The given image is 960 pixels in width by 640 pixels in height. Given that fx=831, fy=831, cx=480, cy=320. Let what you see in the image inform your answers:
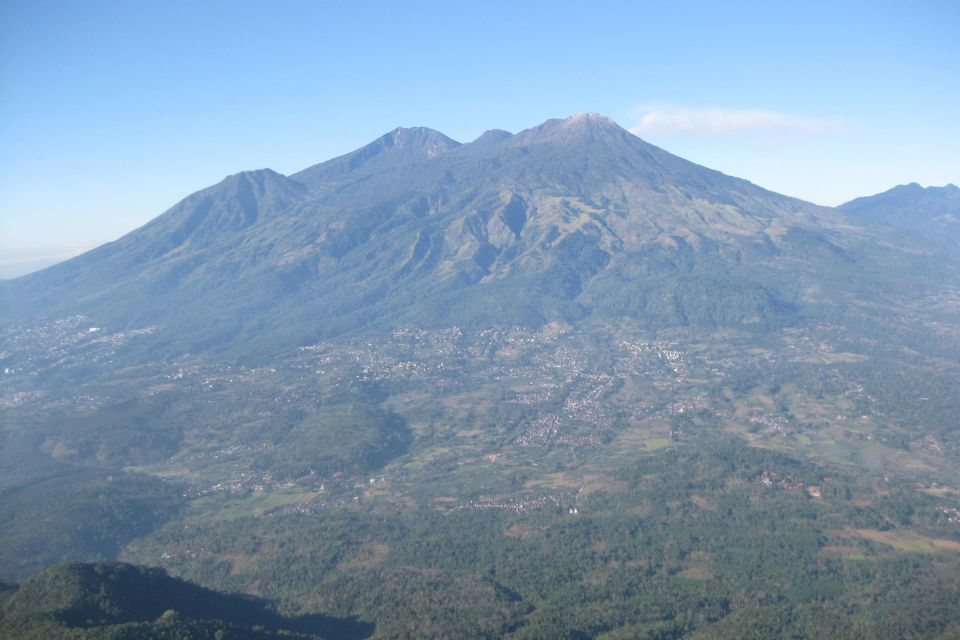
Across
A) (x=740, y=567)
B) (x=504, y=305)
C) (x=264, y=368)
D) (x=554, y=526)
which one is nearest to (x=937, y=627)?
(x=740, y=567)

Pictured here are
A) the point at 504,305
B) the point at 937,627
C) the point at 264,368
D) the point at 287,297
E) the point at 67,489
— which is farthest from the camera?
the point at 287,297

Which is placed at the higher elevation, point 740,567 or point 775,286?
point 775,286

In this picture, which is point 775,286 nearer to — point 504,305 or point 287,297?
point 504,305

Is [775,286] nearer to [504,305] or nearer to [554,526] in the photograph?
[504,305]

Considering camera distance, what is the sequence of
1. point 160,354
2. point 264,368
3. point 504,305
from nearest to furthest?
1. point 264,368
2. point 160,354
3. point 504,305

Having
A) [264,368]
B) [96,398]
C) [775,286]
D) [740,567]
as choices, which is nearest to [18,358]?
[96,398]

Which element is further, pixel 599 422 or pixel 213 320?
pixel 213 320
